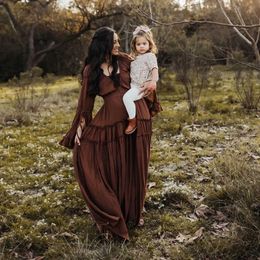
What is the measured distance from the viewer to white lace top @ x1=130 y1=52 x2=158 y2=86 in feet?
17.1

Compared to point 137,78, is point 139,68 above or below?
above

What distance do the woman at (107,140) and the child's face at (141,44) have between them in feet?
0.65

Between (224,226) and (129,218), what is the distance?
3.51 ft

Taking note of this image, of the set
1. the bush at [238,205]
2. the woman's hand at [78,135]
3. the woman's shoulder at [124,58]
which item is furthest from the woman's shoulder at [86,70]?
the bush at [238,205]

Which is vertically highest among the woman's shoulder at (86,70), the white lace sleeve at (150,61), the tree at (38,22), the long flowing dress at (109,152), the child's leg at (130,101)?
the tree at (38,22)

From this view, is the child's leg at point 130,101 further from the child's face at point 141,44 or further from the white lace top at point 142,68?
the child's face at point 141,44

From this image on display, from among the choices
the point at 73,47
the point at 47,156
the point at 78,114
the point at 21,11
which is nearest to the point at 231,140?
the point at 47,156

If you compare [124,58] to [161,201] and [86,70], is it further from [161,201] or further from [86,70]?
[161,201]

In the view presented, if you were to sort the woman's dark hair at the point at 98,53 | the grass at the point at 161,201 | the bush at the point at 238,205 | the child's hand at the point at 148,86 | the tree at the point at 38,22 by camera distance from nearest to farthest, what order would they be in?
the bush at the point at 238,205 → the grass at the point at 161,201 → the woman's dark hair at the point at 98,53 → the child's hand at the point at 148,86 → the tree at the point at 38,22

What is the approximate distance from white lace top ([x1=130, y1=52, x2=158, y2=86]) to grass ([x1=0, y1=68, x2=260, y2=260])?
1.68 metres

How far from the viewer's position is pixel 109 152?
528 cm

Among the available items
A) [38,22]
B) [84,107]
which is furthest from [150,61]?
[38,22]

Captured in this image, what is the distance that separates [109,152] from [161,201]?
4.75 feet

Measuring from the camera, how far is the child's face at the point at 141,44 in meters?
5.19
